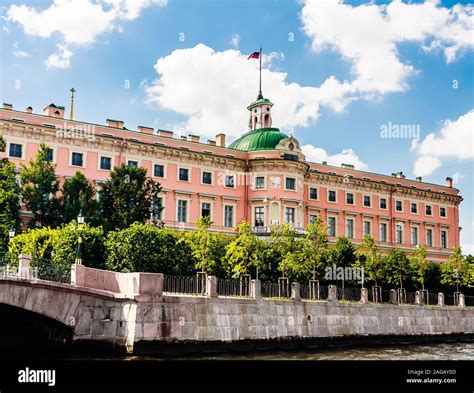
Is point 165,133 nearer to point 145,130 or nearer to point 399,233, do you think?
point 145,130

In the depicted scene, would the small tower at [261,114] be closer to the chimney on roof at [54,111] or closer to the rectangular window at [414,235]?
the rectangular window at [414,235]

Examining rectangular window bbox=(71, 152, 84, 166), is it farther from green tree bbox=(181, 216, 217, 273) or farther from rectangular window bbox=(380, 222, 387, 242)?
rectangular window bbox=(380, 222, 387, 242)

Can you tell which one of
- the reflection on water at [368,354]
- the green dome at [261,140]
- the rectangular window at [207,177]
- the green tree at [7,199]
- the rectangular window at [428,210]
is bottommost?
the reflection on water at [368,354]

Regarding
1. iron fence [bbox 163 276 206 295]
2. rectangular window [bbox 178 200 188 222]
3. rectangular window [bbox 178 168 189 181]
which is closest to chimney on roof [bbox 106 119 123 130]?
rectangular window [bbox 178 168 189 181]

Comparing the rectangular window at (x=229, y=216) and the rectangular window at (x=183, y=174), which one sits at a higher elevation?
the rectangular window at (x=183, y=174)

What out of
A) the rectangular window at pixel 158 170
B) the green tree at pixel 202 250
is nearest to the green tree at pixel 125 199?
the green tree at pixel 202 250

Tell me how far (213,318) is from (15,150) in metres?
27.8

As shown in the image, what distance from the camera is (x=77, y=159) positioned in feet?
166

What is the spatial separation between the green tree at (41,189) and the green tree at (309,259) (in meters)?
17.7

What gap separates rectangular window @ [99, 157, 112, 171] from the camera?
51.8m

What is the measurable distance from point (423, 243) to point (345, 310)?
41477mm

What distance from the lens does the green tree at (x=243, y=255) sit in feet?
121

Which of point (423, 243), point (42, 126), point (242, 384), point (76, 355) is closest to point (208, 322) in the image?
point (76, 355)

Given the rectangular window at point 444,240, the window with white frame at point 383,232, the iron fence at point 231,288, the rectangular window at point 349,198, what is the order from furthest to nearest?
the rectangular window at point 444,240
the window with white frame at point 383,232
the rectangular window at point 349,198
the iron fence at point 231,288
